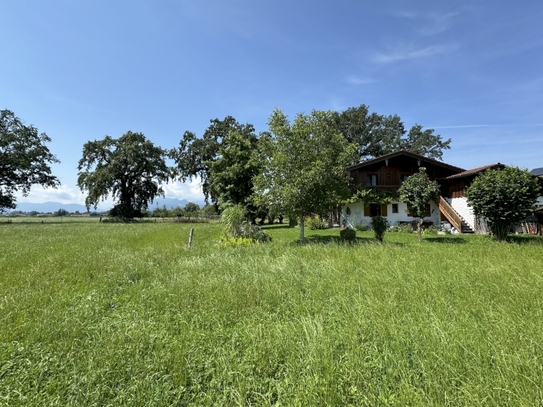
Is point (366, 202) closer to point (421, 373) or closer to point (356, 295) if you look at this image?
point (356, 295)

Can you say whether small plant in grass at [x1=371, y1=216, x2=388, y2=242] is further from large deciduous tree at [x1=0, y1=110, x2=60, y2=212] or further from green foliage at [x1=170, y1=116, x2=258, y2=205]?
large deciduous tree at [x1=0, y1=110, x2=60, y2=212]

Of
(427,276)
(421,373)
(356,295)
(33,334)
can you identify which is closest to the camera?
(421,373)

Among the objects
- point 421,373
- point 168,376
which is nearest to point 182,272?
point 168,376

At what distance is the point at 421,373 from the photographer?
2.89m

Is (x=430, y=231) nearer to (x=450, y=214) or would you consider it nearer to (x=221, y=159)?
(x=450, y=214)

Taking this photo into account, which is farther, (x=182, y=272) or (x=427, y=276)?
(x=182, y=272)

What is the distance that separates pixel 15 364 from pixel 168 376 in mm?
2029

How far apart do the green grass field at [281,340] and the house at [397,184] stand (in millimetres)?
20289

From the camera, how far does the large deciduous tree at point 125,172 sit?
45469 millimetres

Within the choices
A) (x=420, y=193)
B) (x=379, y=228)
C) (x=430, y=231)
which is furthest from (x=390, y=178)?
(x=379, y=228)

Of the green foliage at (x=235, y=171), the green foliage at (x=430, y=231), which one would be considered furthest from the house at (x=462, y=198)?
the green foliage at (x=235, y=171)

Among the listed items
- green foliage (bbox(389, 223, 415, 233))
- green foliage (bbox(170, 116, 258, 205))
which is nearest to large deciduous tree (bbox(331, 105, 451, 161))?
green foliage (bbox(170, 116, 258, 205))

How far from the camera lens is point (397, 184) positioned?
2695 cm

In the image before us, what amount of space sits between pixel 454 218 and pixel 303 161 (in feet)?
53.3
